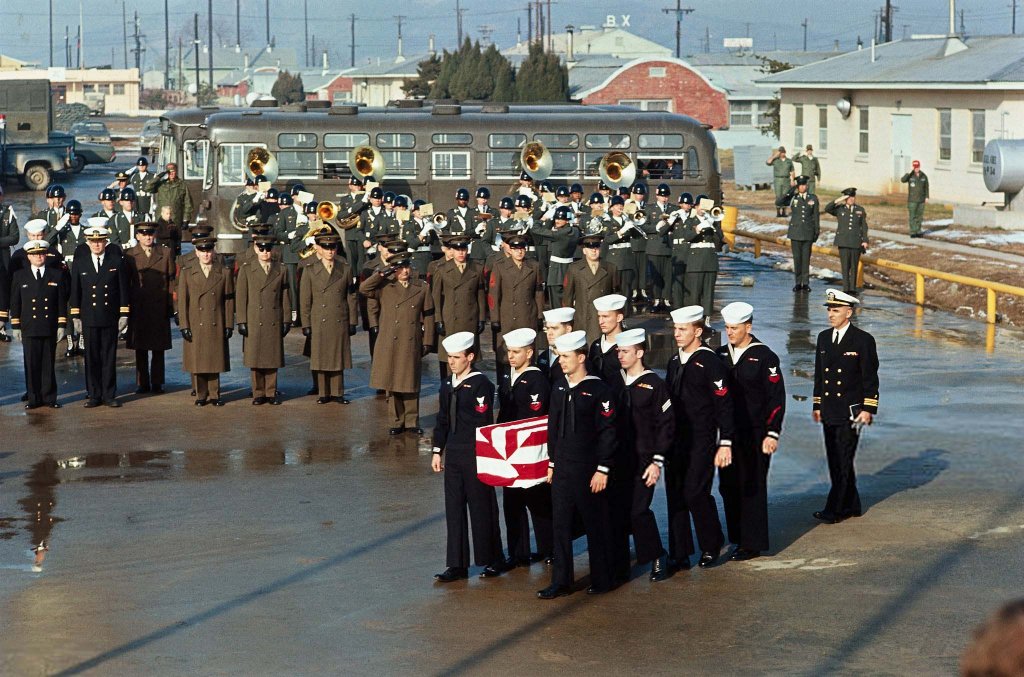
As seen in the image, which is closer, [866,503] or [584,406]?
[584,406]

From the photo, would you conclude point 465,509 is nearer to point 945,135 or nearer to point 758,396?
point 758,396

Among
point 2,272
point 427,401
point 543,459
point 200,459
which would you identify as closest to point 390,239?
point 427,401

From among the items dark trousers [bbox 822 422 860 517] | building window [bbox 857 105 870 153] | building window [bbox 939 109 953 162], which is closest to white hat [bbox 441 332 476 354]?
dark trousers [bbox 822 422 860 517]

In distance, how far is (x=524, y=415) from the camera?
8.52 m

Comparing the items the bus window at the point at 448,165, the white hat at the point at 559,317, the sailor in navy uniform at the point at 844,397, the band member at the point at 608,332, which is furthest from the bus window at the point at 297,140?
the white hat at the point at 559,317

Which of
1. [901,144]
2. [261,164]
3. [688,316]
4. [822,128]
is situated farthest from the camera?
[822,128]

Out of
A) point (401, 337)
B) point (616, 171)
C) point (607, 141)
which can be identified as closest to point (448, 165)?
point (607, 141)

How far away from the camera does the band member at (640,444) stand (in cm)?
843

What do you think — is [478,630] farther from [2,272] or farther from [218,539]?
[2,272]

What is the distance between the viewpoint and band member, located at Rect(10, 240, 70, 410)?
44.8 ft

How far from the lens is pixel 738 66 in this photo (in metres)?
87.4

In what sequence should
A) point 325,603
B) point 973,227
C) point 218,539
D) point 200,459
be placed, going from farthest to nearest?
point 973,227 < point 200,459 < point 218,539 < point 325,603

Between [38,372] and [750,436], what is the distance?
282 inches

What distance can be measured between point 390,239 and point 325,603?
593 centimetres
